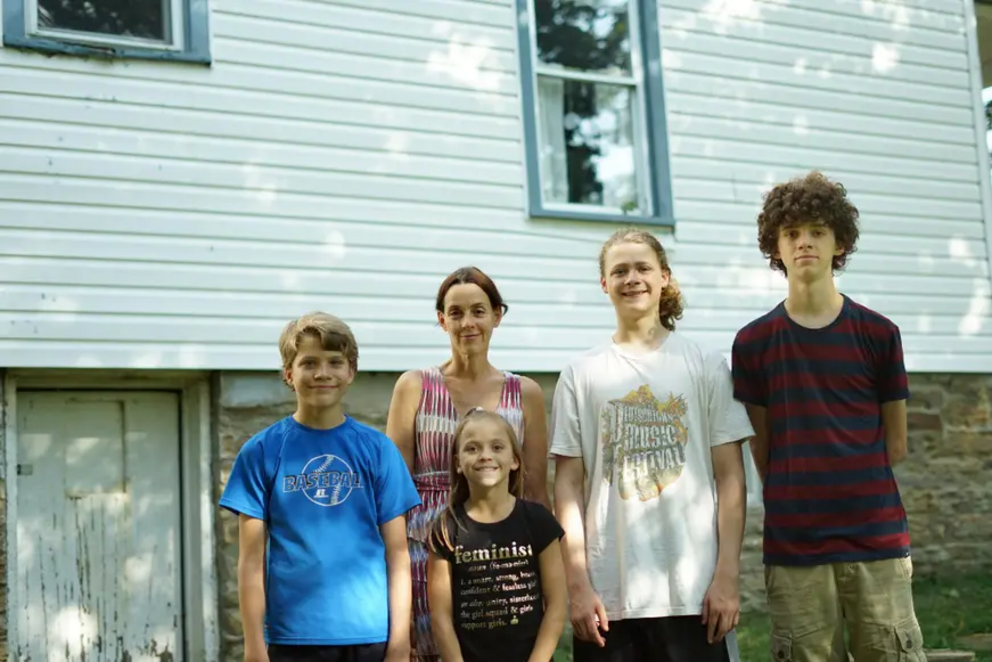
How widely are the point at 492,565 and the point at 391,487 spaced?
0.35 meters

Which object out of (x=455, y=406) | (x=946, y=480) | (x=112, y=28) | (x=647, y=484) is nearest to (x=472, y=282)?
(x=455, y=406)

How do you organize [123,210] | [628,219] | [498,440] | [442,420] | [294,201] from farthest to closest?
[628,219] → [294,201] → [123,210] → [442,420] → [498,440]

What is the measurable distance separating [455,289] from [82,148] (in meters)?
3.23

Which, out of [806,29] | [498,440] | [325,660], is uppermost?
[806,29]

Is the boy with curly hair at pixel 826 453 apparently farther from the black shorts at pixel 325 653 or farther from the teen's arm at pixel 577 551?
the black shorts at pixel 325 653

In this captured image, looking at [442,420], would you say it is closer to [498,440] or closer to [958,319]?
[498,440]

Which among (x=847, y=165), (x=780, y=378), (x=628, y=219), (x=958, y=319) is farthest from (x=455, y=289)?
(x=958, y=319)

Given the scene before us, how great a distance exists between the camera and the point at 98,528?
19.5 ft

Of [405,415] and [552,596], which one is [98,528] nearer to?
[405,415]

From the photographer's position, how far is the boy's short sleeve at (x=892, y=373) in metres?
3.32

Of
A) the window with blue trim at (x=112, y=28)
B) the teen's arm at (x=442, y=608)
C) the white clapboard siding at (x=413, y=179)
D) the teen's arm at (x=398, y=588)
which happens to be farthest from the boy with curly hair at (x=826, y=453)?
the window with blue trim at (x=112, y=28)

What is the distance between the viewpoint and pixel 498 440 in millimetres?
3201

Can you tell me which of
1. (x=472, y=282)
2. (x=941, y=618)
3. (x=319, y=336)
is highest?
(x=472, y=282)

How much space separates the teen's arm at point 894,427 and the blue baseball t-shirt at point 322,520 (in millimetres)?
1399
